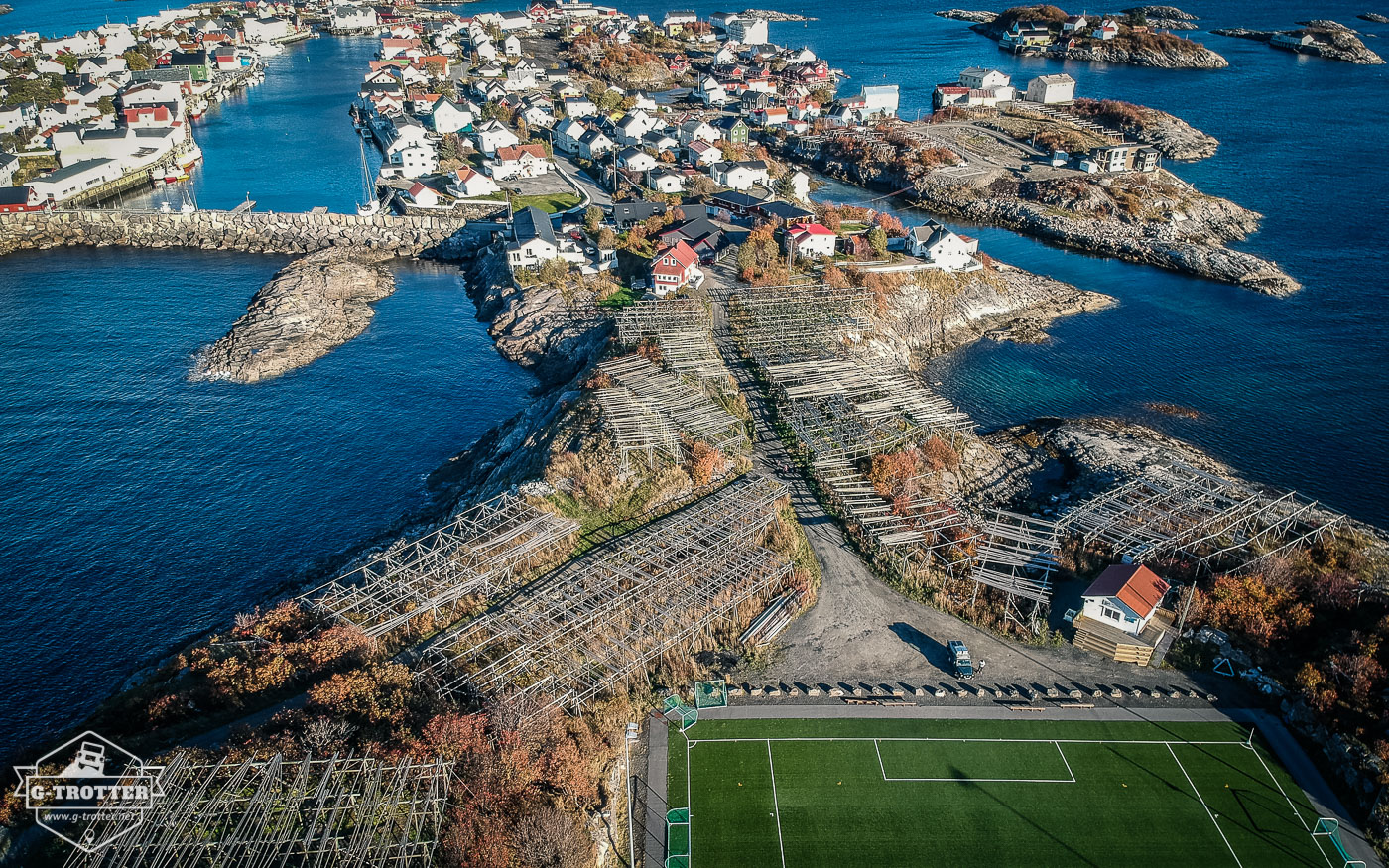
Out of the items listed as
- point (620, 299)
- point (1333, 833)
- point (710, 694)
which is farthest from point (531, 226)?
point (1333, 833)

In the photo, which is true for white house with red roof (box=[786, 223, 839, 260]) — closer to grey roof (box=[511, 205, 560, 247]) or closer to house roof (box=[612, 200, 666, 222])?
house roof (box=[612, 200, 666, 222])

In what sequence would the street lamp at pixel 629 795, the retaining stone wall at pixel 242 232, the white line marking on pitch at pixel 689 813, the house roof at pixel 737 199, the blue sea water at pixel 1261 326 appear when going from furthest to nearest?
the retaining stone wall at pixel 242 232 → the house roof at pixel 737 199 → the blue sea water at pixel 1261 326 → the white line marking on pitch at pixel 689 813 → the street lamp at pixel 629 795

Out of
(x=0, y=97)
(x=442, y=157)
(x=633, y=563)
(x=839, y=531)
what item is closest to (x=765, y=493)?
(x=839, y=531)

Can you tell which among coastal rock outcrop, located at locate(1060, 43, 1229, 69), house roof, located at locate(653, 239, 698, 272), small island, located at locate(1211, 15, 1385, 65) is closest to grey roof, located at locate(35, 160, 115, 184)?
house roof, located at locate(653, 239, 698, 272)

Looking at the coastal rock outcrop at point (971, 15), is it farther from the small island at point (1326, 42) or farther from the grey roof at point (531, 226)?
the grey roof at point (531, 226)

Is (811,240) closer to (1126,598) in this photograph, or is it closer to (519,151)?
(519,151)

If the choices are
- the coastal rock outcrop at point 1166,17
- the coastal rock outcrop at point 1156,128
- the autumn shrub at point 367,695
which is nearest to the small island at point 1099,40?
the coastal rock outcrop at point 1166,17
